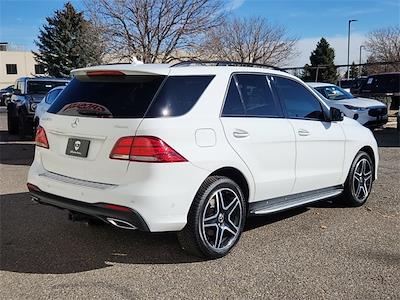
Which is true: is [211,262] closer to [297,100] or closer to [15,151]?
[297,100]

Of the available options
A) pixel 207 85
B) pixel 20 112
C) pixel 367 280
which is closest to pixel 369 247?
pixel 367 280

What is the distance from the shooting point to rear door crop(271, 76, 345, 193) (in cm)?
529

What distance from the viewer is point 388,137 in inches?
567

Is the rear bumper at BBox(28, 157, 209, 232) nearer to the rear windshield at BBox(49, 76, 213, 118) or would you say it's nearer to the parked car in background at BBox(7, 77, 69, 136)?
the rear windshield at BBox(49, 76, 213, 118)

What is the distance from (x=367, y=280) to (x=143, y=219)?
6.10 feet

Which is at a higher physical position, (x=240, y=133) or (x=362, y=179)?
(x=240, y=133)

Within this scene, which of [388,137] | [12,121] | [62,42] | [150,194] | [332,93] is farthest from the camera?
[62,42]

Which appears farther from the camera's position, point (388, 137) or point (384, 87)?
point (384, 87)

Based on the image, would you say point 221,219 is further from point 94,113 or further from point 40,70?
point 40,70

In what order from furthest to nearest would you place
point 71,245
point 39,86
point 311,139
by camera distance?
point 39,86
point 311,139
point 71,245

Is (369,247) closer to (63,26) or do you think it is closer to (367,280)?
(367,280)

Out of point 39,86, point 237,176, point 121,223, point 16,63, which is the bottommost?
point 121,223

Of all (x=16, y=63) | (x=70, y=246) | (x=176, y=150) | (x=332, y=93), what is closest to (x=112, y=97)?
(x=176, y=150)

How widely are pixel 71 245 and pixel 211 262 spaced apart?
139cm
